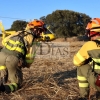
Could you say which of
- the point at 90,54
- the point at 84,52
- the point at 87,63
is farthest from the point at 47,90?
the point at 90,54

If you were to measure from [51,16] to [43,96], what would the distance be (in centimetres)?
4702

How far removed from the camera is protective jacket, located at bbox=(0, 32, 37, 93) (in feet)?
21.7

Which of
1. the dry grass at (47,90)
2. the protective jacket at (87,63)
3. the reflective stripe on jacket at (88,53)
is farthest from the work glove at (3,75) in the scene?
the reflective stripe on jacket at (88,53)

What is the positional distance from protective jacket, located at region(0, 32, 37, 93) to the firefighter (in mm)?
1842

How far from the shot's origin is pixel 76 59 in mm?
4984

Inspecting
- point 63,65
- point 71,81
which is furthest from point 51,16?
point 71,81

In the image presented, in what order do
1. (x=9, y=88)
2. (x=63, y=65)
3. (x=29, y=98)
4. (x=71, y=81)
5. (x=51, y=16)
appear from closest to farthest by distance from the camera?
(x=29, y=98), (x=9, y=88), (x=71, y=81), (x=63, y=65), (x=51, y=16)

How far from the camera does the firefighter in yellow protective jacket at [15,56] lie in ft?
21.6

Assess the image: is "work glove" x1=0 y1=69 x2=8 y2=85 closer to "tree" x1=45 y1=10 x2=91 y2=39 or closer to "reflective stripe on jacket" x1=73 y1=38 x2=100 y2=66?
"reflective stripe on jacket" x1=73 y1=38 x2=100 y2=66

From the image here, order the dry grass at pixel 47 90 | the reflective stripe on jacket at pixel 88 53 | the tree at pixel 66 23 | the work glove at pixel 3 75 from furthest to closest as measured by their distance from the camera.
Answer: the tree at pixel 66 23 → the work glove at pixel 3 75 → the dry grass at pixel 47 90 → the reflective stripe on jacket at pixel 88 53

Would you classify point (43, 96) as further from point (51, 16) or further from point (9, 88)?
point (51, 16)

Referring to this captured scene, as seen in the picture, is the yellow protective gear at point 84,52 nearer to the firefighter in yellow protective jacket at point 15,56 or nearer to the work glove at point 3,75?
the firefighter in yellow protective jacket at point 15,56

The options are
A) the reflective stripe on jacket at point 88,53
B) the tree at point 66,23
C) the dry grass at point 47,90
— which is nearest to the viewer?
the reflective stripe on jacket at point 88,53

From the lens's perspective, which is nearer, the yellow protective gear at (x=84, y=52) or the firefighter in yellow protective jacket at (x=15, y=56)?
the yellow protective gear at (x=84, y=52)
